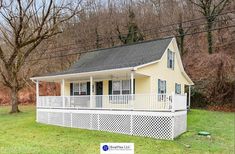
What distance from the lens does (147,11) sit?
3609cm

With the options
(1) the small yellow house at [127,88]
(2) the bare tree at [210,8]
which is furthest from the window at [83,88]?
(2) the bare tree at [210,8]

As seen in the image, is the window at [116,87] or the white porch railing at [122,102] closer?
the white porch railing at [122,102]

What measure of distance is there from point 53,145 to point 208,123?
1052cm

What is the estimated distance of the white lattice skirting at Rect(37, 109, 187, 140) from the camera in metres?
13.9

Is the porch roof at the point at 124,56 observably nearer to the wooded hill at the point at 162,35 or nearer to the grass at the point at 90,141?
the grass at the point at 90,141

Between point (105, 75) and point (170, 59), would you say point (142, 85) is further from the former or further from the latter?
point (170, 59)

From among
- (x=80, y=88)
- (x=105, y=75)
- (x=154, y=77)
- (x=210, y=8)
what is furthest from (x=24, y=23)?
(x=210, y=8)

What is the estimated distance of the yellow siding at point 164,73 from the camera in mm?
16922

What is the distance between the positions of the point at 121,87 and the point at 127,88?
465 mm

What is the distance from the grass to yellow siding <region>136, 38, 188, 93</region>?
3401 mm

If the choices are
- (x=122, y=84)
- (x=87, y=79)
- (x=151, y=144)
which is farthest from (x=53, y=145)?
(x=87, y=79)

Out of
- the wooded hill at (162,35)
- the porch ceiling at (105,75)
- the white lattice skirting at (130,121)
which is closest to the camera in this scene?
the white lattice skirting at (130,121)

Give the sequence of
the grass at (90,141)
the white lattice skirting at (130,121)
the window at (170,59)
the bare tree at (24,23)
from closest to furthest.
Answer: the grass at (90,141)
the white lattice skirting at (130,121)
the window at (170,59)
the bare tree at (24,23)

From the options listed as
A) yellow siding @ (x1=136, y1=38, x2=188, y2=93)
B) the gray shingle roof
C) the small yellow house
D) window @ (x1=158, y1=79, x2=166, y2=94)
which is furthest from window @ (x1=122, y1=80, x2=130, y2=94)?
window @ (x1=158, y1=79, x2=166, y2=94)
